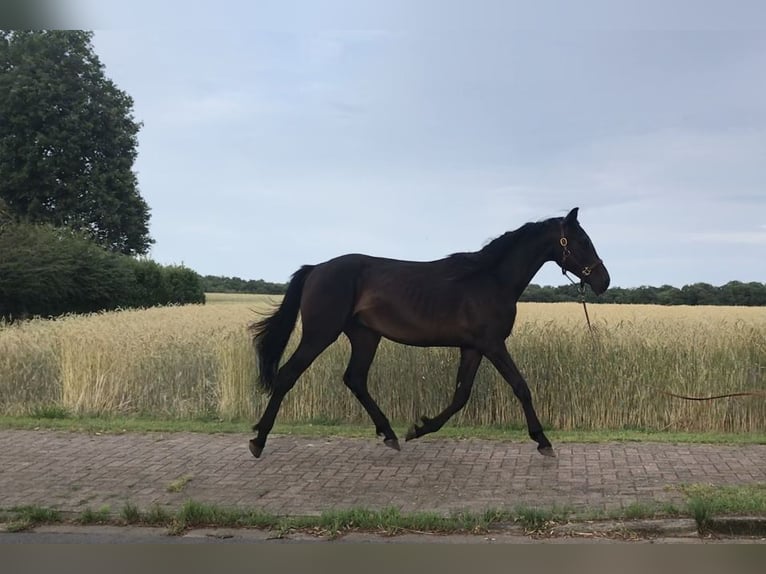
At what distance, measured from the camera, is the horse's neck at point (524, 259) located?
642 cm

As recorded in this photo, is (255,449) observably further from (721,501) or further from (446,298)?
(721,501)

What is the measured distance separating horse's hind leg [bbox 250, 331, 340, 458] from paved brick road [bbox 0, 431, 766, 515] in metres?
0.19

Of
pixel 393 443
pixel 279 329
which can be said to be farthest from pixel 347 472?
pixel 279 329

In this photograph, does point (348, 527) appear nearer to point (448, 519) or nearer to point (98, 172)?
point (448, 519)

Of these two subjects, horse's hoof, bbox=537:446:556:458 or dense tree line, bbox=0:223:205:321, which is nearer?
horse's hoof, bbox=537:446:556:458

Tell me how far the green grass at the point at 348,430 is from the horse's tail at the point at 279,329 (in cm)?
115

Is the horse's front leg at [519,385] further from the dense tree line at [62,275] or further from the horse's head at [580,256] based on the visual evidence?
the dense tree line at [62,275]

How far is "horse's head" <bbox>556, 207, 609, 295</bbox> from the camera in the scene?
20.5ft

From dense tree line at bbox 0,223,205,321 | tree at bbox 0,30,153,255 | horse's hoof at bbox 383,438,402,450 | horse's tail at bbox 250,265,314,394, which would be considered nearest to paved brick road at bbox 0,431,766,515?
horse's hoof at bbox 383,438,402,450

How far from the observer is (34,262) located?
21.1 meters

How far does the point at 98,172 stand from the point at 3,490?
28.5m

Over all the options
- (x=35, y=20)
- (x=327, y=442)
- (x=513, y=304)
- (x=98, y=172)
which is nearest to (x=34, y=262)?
(x=98, y=172)

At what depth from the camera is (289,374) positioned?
6375mm

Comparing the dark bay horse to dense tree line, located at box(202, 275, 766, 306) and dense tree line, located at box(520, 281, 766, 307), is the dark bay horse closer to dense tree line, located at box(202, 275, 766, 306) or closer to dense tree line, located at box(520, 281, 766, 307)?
dense tree line, located at box(202, 275, 766, 306)
